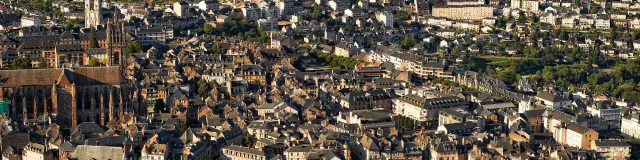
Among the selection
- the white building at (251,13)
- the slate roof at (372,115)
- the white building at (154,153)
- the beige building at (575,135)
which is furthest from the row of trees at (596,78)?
the white building at (251,13)

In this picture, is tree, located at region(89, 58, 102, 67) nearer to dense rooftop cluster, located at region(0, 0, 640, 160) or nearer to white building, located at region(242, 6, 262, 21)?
dense rooftop cluster, located at region(0, 0, 640, 160)

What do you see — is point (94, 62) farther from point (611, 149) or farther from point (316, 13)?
point (316, 13)

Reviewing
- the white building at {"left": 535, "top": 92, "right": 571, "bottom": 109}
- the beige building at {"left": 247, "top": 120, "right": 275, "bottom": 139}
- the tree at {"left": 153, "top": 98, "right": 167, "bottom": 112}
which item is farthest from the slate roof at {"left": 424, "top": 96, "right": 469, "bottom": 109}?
the tree at {"left": 153, "top": 98, "right": 167, "bottom": 112}

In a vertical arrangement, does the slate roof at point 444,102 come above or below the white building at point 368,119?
above

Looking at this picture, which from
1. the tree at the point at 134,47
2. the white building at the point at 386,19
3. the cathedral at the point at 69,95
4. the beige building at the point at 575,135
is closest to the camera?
the beige building at the point at 575,135

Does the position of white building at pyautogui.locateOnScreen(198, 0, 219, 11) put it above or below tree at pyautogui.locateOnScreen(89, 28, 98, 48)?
above

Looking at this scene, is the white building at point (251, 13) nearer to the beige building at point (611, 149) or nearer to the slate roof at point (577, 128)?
the slate roof at point (577, 128)

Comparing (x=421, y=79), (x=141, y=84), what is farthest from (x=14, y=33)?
(x=421, y=79)
